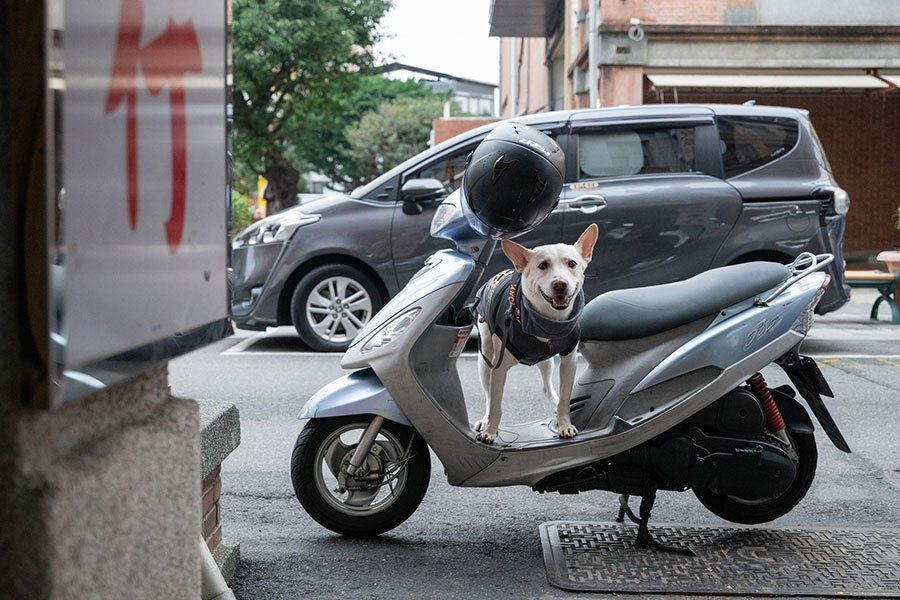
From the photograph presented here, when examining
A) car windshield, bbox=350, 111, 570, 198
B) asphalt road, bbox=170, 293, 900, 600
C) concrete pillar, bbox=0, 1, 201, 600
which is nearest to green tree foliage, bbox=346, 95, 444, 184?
car windshield, bbox=350, 111, 570, 198

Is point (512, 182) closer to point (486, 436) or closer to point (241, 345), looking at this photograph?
point (486, 436)

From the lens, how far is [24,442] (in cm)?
104

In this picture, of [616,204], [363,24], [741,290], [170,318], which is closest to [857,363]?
[616,204]

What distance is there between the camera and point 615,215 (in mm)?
8156

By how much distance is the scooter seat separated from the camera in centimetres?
382

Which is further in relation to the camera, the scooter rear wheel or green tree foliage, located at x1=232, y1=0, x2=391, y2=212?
green tree foliage, located at x1=232, y1=0, x2=391, y2=212

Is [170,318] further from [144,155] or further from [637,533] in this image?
[637,533]

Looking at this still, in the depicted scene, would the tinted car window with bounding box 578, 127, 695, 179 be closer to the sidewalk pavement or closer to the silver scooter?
the sidewalk pavement

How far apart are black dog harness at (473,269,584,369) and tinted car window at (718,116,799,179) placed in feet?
16.2

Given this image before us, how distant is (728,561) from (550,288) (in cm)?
115

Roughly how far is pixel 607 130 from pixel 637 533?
5.06 metres

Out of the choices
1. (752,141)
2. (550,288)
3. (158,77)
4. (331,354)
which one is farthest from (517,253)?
(752,141)

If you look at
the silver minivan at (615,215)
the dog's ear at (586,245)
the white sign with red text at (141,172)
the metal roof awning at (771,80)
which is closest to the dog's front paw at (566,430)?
the dog's ear at (586,245)

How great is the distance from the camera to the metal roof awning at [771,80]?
17453 mm
